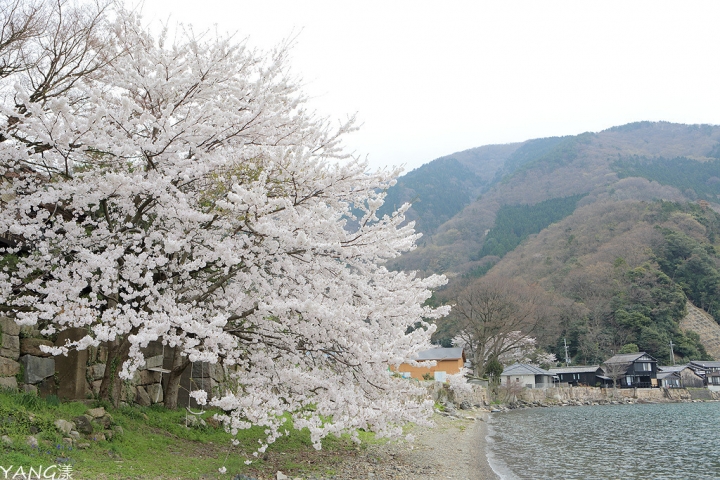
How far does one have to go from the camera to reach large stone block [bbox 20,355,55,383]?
8484 millimetres

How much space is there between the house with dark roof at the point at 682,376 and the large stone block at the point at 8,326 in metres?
61.8

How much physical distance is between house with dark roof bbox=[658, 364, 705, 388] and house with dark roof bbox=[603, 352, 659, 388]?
2.50 ft

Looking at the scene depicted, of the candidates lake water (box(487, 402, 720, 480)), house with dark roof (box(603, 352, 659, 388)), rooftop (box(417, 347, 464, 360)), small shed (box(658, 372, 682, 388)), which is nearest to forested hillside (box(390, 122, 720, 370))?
house with dark roof (box(603, 352, 659, 388))

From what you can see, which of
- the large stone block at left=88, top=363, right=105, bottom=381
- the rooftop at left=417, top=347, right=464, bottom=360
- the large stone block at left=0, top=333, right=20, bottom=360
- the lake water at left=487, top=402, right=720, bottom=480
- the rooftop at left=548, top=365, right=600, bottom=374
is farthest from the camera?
the rooftop at left=548, top=365, right=600, bottom=374

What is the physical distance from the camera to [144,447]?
8.05 m

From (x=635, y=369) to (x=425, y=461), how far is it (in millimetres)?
52961

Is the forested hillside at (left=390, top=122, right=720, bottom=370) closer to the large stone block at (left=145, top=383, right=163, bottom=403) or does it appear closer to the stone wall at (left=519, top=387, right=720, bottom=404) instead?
the stone wall at (left=519, top=387, right=720, bottom=404)

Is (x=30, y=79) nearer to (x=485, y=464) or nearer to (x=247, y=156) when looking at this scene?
(x=247, y=156)

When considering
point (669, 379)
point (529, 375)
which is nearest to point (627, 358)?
point (669, 379)

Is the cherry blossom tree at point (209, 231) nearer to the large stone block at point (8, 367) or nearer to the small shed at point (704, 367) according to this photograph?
the large stone block at point (8, 367)

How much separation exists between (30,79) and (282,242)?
623 cm

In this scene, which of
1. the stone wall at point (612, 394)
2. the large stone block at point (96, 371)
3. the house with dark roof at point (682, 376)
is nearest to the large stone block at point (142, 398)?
the large stone block at point (96, 371)

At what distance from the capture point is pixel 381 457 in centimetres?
1152

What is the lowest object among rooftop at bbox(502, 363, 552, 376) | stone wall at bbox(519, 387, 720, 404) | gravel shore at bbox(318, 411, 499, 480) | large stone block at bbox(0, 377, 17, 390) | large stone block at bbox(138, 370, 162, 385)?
stone wall at bbox(519, 387, 720, 404)
